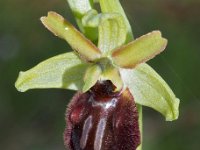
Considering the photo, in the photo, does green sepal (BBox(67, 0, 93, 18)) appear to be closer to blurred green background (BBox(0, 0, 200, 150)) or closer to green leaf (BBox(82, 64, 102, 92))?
green leaf (BBox(82, 64, 102, 92))

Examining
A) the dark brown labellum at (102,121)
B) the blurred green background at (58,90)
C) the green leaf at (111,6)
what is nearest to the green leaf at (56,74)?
the dark brown labellum at (102,121)

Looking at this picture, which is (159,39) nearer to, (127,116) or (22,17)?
(127,116)

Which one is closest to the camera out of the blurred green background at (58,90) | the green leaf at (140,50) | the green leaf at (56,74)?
the green leaf at (140,50)

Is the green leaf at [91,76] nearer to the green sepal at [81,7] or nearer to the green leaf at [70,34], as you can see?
the green leaf at [70,34]

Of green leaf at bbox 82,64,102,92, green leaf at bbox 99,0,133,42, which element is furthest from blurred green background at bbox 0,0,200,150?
green leaf at bbox 99,0,133,42

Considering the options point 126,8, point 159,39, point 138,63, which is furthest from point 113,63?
point 126,8

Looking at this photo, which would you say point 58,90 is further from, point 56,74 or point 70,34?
point 70,34
